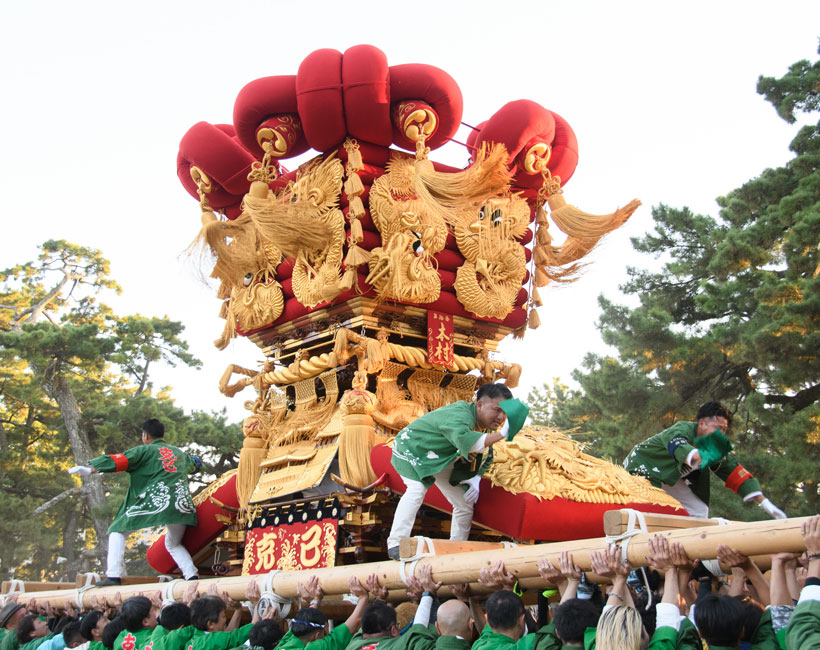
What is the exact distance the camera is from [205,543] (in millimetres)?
6789

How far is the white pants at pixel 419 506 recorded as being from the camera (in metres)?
4.59

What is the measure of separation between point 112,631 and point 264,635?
1240 mm

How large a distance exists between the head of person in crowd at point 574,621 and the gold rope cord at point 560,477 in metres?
1.98

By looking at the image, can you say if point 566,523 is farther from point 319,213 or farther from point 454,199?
point 319,213

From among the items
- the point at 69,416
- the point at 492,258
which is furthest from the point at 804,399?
the point at 69,416

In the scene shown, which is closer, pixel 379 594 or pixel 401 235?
pixel 379 594

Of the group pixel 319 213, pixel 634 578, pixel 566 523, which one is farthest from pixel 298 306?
pixel 634 578

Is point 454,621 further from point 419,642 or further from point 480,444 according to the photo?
point 480,444

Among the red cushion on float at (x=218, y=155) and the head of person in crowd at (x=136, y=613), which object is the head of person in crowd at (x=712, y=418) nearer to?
the head of person in crowd at (x=136, y=613)

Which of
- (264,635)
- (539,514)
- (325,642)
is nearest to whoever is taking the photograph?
(325,642)

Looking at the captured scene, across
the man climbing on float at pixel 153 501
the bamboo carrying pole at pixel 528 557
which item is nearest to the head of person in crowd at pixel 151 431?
the man climbing on float at pixel 153 501

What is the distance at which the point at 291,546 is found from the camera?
227 inches

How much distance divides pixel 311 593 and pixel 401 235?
3.14 metres

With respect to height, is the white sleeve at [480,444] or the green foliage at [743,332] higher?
the green foliage at [743,332]
